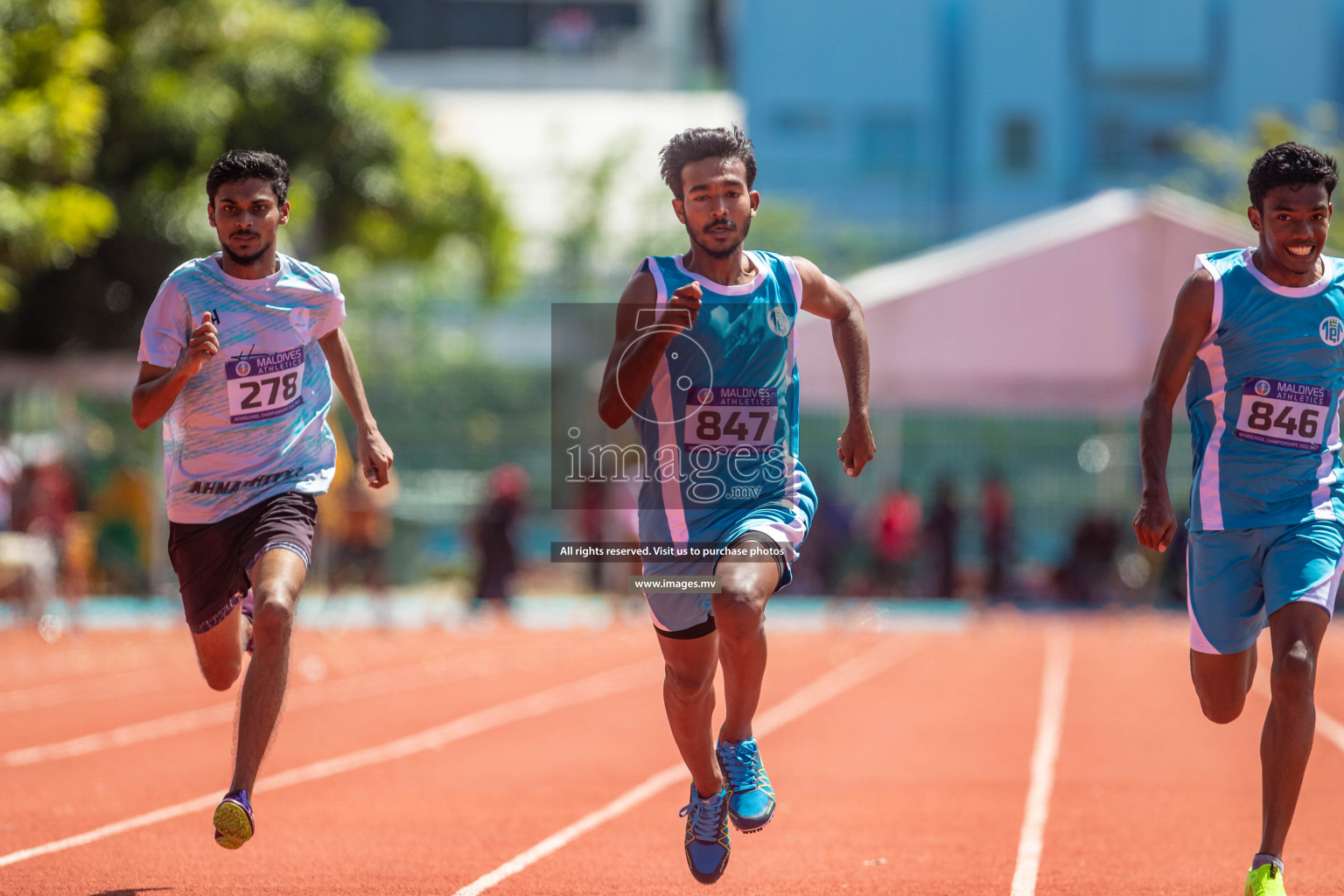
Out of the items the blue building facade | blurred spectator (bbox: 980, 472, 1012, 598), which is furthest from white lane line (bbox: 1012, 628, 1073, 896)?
the blue building facade

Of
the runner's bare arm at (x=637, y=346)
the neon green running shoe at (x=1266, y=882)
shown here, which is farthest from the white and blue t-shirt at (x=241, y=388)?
the neon green running shoe at (x=1266, y=882)

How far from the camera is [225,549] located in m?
5.12

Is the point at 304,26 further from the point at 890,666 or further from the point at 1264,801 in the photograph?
the point at 1264,801

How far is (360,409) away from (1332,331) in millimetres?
2863

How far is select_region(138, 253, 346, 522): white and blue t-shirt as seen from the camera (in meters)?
5.04

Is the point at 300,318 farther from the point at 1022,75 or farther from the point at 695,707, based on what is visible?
the point at 1022,75

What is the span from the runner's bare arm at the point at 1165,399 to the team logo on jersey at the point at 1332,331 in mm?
312

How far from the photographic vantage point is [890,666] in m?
14.0

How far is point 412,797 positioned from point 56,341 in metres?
14.9

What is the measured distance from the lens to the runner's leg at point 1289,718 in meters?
4.36

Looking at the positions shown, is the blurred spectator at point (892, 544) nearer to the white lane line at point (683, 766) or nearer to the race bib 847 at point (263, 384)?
the white lane line at point (683, 766)

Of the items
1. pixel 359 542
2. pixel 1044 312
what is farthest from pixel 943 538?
pixel 359 542

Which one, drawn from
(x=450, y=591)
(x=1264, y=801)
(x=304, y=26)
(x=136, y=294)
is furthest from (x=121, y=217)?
(x=1264, y=801)

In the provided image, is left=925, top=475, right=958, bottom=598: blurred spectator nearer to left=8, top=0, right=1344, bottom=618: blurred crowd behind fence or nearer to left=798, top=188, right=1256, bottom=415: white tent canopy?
left=8, top=0, right=1344, bottom=618: blurred crowd behind fence
